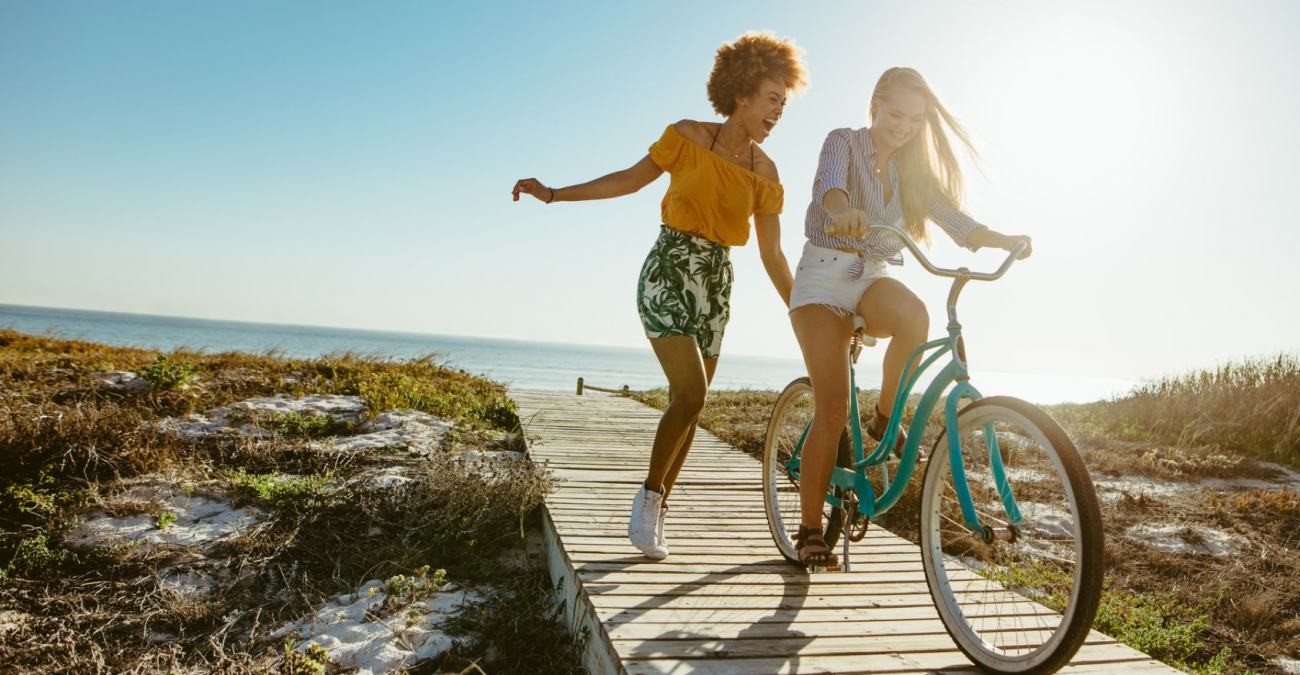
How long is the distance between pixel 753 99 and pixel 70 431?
16.4 feet

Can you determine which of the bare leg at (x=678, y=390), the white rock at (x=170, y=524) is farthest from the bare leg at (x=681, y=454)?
the white rock at (x=170, y=524)

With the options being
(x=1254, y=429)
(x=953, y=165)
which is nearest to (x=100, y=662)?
(x=953, y=165)

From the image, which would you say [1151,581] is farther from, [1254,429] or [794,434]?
[1254,429]

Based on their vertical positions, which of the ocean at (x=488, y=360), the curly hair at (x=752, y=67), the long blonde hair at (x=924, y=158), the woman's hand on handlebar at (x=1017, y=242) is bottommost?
the ocean at (x=488, y=360)

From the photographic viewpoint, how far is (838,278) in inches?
124

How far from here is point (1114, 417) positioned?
415 inches

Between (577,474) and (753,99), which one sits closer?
(753,99)

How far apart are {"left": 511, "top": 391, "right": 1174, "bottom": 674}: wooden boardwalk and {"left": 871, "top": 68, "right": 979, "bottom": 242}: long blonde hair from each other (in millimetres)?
1549

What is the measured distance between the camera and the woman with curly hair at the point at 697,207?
3.51m

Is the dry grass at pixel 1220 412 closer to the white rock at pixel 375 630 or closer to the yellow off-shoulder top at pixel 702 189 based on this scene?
the yellow off-shoulder top at pixel 702 189

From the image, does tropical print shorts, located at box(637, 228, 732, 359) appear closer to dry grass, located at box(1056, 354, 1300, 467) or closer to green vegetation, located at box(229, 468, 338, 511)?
green vegetation, located at box(229, 468, 338, 511)

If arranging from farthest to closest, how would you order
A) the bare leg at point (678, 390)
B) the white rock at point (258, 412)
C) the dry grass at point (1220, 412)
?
the dry grass at point (1220, 412) < the white rock at point (258, 412) < the bare leg at point (678, 390)

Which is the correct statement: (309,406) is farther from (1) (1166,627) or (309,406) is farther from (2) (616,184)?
(1) (1166,627)

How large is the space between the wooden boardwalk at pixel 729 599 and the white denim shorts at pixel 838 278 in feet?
3.92
